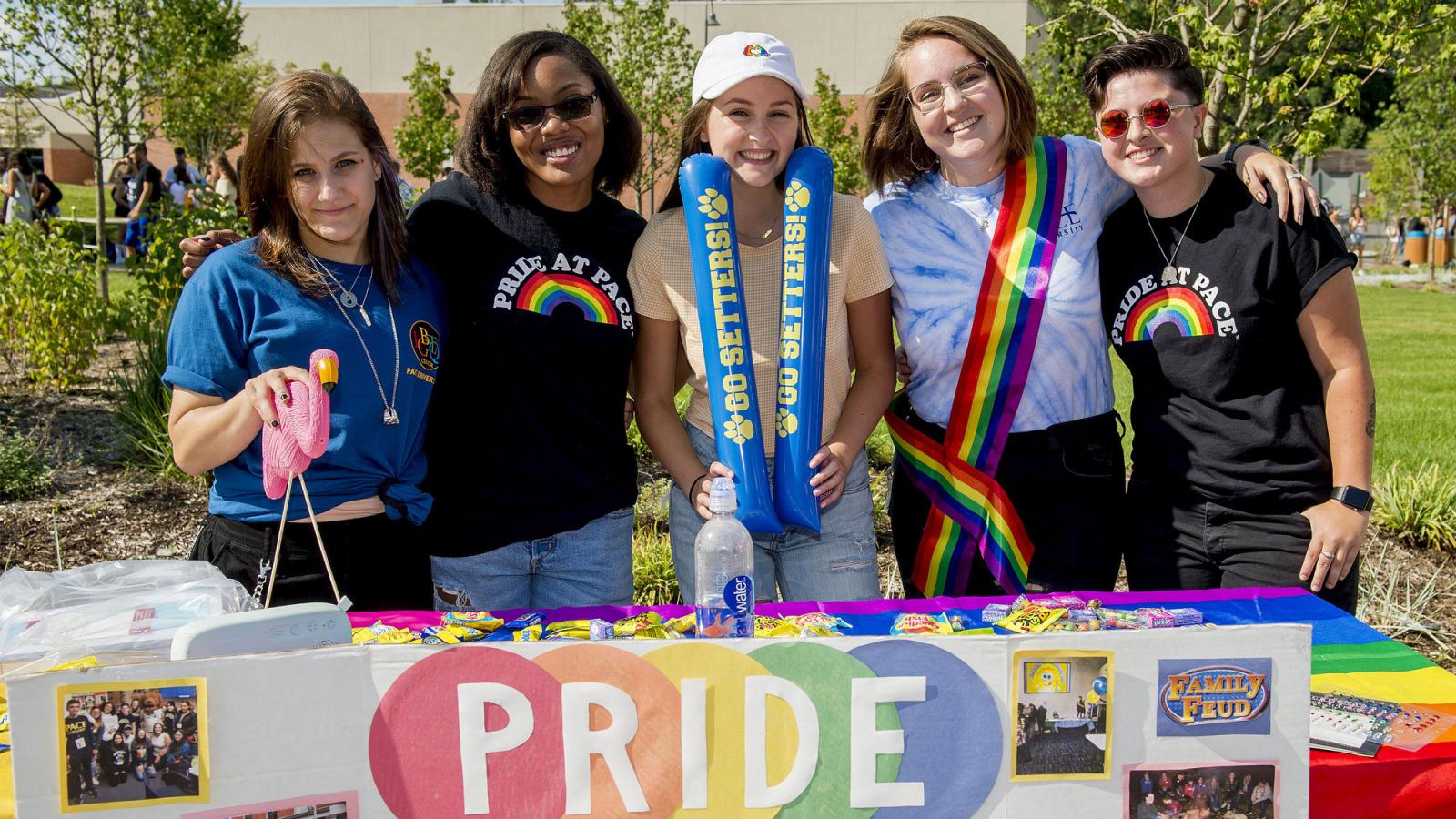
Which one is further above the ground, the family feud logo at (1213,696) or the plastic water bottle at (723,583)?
the plastic water bottle at (723,583)

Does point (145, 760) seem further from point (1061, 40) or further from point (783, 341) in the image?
point (1061, 40)

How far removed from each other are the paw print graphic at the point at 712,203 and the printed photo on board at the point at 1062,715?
1.20 m

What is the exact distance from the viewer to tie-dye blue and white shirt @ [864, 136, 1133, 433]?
2.73 m

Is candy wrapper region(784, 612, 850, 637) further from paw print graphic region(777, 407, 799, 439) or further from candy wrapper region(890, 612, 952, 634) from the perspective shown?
paw print graphic region(777, 407, 799, 439)

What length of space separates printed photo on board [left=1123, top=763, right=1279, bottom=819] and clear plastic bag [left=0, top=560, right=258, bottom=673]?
5.40ft

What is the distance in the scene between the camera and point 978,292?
273 centimetres

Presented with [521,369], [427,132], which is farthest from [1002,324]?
[427,132]

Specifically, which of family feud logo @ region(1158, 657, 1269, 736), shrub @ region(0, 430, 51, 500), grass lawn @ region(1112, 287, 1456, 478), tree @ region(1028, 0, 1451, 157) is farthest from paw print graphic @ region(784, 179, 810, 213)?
shrub @ region(0, 430, 51, 500)

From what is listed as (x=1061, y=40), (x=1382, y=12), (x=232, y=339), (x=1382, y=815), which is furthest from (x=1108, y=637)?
(x=1061, y=40)

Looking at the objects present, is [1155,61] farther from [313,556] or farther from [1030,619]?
[313,556]

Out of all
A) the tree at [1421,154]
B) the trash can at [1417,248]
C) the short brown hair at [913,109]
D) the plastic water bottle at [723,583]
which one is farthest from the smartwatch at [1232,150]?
the trash can at [1417,248]

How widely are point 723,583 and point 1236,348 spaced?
4.44 ft

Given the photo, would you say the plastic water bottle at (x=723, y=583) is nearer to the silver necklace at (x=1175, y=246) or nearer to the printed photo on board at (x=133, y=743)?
the printed photo on board at (x=133, y=743)

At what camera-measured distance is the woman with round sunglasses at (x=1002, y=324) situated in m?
2.71
